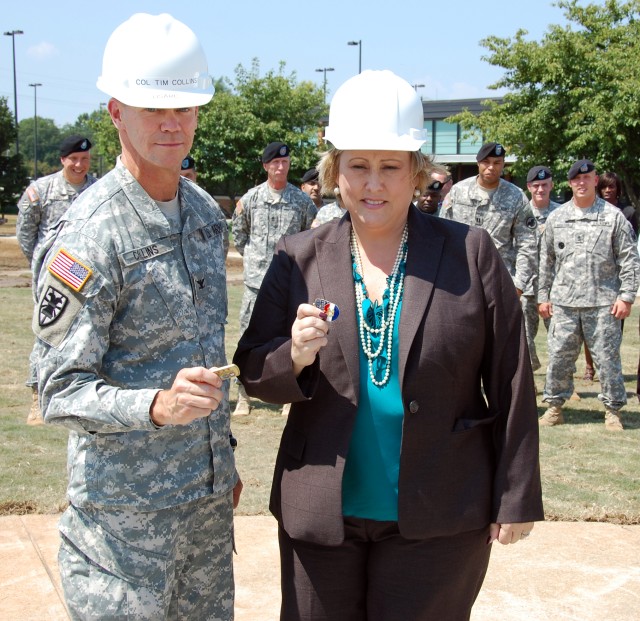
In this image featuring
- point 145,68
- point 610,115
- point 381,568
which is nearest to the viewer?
point 145,68

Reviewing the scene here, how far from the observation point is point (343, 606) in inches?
103

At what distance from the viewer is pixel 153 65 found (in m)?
2.44

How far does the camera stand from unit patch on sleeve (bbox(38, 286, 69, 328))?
2.32m

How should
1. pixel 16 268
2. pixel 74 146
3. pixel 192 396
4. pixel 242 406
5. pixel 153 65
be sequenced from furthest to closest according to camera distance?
pixel 16 268 < pixel 242 406 < pixel 74 146 < pixel 153 65 < pixel 192 396

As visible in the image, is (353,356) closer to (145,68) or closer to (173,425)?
(173,425)

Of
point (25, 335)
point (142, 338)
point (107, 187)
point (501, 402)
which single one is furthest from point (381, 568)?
point (25, 335)

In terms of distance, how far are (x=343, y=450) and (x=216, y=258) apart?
667 millimetres

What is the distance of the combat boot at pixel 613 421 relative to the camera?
7909 millimetres

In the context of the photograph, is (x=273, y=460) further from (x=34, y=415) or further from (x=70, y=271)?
(x=70, y=271)

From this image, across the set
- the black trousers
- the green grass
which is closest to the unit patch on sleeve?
the black trousers

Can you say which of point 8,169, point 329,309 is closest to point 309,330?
point 329,309

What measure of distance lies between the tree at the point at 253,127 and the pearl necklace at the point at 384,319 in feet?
104

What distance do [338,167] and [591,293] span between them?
5.86 metres

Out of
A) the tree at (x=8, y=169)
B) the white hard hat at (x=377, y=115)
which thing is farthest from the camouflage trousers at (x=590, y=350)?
the tree at (x=8, y=169)
